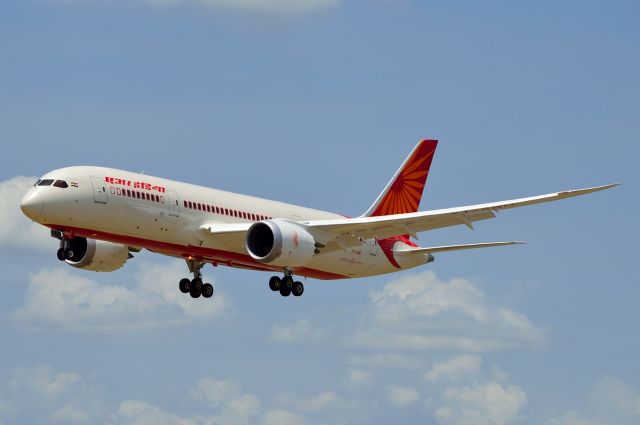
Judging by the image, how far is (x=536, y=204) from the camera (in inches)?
2630

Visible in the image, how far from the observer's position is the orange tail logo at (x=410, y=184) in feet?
274

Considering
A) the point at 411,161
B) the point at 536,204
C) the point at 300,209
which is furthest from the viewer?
the point at 411,161

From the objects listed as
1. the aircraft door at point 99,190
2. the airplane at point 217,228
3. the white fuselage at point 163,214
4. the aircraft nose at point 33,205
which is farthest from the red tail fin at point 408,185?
the aircraft nose at point 33,205

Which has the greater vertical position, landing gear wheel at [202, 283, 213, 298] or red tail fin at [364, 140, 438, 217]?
red tail fin at [364, 140, 438, 217]

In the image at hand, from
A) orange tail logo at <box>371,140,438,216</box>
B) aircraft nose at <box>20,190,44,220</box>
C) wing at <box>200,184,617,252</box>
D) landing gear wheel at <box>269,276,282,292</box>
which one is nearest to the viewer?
aircraft nose at <box>20,190,44,220</box>

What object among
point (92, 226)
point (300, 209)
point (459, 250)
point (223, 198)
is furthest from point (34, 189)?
point (459, 250)

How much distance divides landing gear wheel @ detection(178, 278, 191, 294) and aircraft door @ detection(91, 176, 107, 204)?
1107 cm

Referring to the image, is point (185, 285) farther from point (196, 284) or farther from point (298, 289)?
point (298, 289)

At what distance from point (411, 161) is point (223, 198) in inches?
609

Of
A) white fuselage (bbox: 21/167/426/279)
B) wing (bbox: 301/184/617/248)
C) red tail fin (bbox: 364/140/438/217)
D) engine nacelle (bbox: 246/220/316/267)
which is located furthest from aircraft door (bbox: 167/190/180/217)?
red tail fin (bbox: 364/140/438/217)

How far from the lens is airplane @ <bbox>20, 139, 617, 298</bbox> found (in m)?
67.3

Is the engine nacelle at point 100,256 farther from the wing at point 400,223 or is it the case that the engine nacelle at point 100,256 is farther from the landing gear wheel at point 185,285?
the wing at point 400,223

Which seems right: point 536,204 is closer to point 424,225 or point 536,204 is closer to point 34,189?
point 424,225

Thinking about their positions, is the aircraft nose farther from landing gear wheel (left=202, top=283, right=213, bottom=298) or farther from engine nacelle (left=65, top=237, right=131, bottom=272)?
landing gear wheel (left=202, top=283, right=213, bottom=298)
